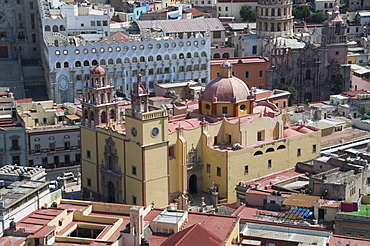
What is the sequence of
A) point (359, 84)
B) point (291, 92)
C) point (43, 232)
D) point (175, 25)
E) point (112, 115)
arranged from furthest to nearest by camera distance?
point (175, 25)
point (359, 84)
point (291, 92)
point (112, 115)
point (43, 232)

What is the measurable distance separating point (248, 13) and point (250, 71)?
48.4m

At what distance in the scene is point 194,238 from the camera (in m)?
62.5

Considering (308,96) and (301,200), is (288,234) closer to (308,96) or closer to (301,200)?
(301,200)

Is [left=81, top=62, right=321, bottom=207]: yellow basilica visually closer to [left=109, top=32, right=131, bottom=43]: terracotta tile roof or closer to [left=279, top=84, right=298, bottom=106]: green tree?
[left=279, top=84, right=298, bottom=106]: green tree

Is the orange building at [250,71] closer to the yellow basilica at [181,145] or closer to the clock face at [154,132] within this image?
the yellow basilica at [181,145]

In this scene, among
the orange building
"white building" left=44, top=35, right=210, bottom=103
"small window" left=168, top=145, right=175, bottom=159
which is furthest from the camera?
the orange building

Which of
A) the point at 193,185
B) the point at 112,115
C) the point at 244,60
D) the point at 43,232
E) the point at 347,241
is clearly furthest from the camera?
the point at 244,60

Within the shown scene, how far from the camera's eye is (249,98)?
9444 cm

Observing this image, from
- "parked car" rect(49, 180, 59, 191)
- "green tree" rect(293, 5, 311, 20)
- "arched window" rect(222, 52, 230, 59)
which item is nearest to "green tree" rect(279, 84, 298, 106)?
"arched window" rect(222, 52, 230, 59)

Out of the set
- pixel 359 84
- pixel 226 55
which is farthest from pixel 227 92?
pixel 226 55

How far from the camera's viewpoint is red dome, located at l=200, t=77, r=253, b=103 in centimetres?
9375

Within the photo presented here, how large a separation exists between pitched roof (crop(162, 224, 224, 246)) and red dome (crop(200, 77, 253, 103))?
31.0m

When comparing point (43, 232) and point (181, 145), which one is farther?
point (181, 145)

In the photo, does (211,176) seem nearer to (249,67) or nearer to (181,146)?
(181,146)
